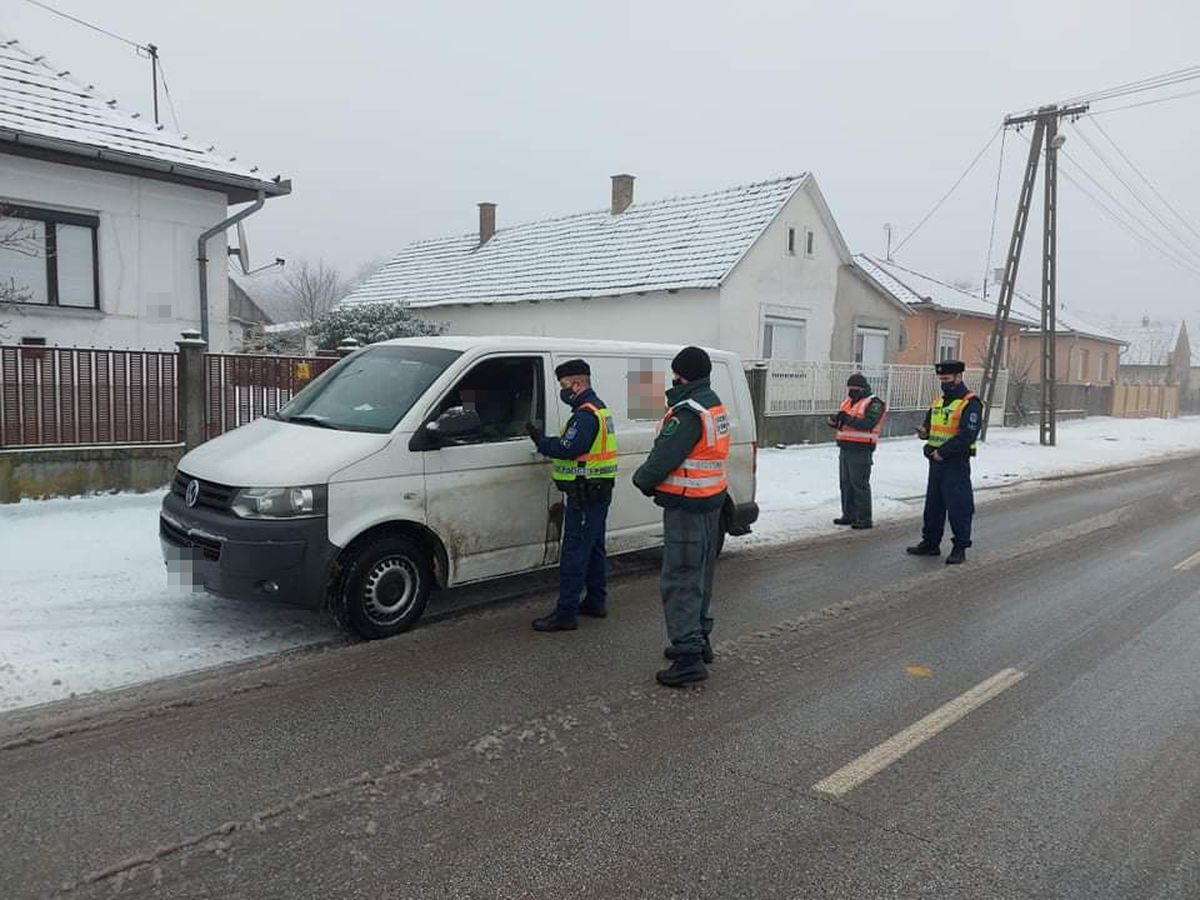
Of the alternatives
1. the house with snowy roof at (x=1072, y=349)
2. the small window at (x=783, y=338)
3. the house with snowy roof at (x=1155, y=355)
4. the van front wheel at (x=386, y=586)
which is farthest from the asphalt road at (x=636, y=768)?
the house with snowy roof at (x=1155, y=355)

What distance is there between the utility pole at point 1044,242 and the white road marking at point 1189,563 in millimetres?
13223

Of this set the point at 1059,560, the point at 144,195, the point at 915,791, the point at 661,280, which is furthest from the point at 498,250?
the point at 915,791

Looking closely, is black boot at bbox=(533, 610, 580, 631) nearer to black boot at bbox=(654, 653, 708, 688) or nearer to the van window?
black boot at bbox=(654, 653, 708, 688)

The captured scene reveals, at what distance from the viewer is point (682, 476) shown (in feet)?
15.7

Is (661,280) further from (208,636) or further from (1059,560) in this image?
(208,636)

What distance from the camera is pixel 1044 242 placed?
2127 centimetres

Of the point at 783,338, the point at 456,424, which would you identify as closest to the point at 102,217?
the point at 456,424

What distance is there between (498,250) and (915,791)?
2373cm

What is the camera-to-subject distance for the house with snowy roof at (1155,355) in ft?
214

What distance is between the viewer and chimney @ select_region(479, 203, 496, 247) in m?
27.4

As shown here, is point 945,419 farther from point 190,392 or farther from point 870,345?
point 870,345

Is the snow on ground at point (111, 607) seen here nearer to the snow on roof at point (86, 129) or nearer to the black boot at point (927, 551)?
the black boot at point (927, 551)

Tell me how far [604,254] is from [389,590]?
57.0 feet

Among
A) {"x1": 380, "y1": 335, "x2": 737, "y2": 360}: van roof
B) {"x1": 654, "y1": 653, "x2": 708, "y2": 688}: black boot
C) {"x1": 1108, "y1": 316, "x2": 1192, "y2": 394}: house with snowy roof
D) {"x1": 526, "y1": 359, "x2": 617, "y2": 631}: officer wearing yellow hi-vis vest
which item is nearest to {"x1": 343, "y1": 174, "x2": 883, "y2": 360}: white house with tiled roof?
{"x1": 380, "y1": 335, "x2": 737, "y2": 360}: van roof
